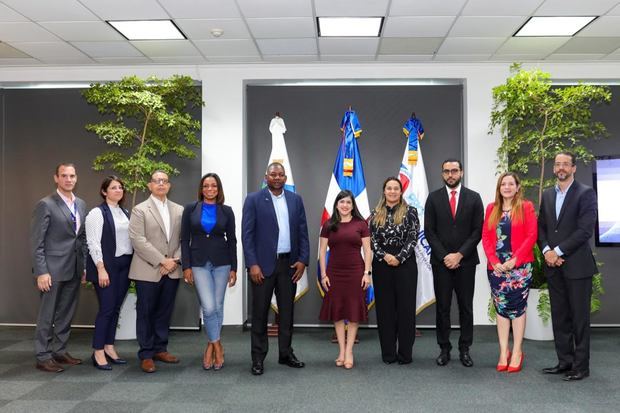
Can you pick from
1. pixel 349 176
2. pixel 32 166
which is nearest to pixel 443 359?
pixel 349 176

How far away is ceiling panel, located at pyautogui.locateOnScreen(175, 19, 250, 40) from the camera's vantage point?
4.81 meters

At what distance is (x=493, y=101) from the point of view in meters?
5.99

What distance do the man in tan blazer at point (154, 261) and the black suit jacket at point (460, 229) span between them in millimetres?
2077

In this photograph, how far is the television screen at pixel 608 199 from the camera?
18.5 ft

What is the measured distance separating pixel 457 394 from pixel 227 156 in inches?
146

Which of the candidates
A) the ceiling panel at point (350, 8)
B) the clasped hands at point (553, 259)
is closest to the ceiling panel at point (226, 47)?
the ceiling panel at point (350, 8)

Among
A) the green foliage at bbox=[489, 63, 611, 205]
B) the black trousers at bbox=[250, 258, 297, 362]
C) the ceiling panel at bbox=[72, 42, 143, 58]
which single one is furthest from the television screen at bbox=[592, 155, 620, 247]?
the ceiling panel at bbox=[72, 42, 143, 58]

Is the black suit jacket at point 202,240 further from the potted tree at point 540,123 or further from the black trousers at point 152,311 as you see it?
the potted tree at point 540,123

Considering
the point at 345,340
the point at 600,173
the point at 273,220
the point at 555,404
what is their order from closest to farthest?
1. the point at 555,404
2. the point at 273,220
3. the point at 345,340
4. the point at 600,173

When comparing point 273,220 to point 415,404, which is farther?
point 273,220

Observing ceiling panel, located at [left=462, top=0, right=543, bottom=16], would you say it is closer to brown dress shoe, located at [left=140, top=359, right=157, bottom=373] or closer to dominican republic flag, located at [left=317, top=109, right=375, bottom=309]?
dominican republic flag, located at [left=317, top=109, right=375, bottom=309]

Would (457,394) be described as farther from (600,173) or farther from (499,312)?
(600,173)

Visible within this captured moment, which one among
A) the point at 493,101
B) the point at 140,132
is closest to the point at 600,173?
the point at 493,101

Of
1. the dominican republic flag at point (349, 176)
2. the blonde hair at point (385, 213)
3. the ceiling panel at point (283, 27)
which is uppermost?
the ceiling panel at point (283, 27)
